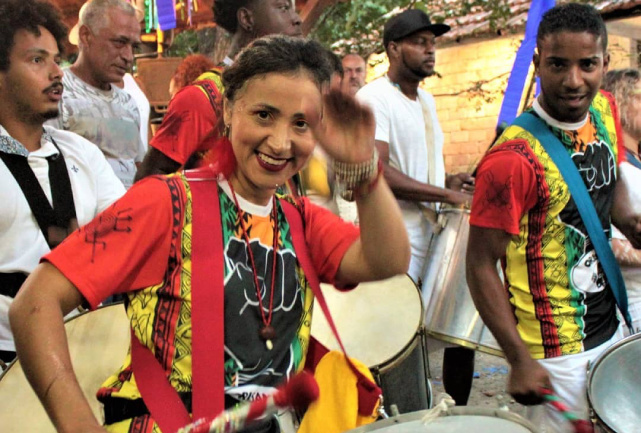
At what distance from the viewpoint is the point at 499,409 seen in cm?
176

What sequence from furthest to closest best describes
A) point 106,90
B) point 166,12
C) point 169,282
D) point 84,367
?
point 166,12, point 106,90, point 84,367, point 169,282

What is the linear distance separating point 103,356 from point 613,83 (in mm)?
3209

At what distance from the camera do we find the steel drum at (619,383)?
2346 millimetres

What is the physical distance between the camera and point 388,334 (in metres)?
3.33

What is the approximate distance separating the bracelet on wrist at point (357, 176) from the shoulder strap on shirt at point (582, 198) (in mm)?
1190

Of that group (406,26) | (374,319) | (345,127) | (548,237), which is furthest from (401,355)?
(406,26)

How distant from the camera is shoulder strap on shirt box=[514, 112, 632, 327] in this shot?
2.75 meters

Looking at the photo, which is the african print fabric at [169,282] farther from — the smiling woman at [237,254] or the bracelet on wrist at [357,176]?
the bracelet on wrist at [357,176]

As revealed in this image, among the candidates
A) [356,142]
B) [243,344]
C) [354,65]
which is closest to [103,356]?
[243,344]

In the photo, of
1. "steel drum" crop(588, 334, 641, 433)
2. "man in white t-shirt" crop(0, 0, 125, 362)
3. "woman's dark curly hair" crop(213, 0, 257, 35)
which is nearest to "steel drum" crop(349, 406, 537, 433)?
"steel drum" crop(588, 334, 641, 433)

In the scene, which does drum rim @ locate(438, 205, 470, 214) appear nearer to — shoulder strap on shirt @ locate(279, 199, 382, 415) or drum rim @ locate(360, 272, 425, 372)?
drum rim @ locate(360, 272, 425, 372)

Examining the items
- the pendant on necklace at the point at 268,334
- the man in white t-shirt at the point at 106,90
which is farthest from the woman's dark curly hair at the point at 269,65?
the man in white t-shirt at the point at 106,90

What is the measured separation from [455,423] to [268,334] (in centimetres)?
45

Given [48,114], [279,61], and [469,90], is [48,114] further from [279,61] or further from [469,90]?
[469,90]
